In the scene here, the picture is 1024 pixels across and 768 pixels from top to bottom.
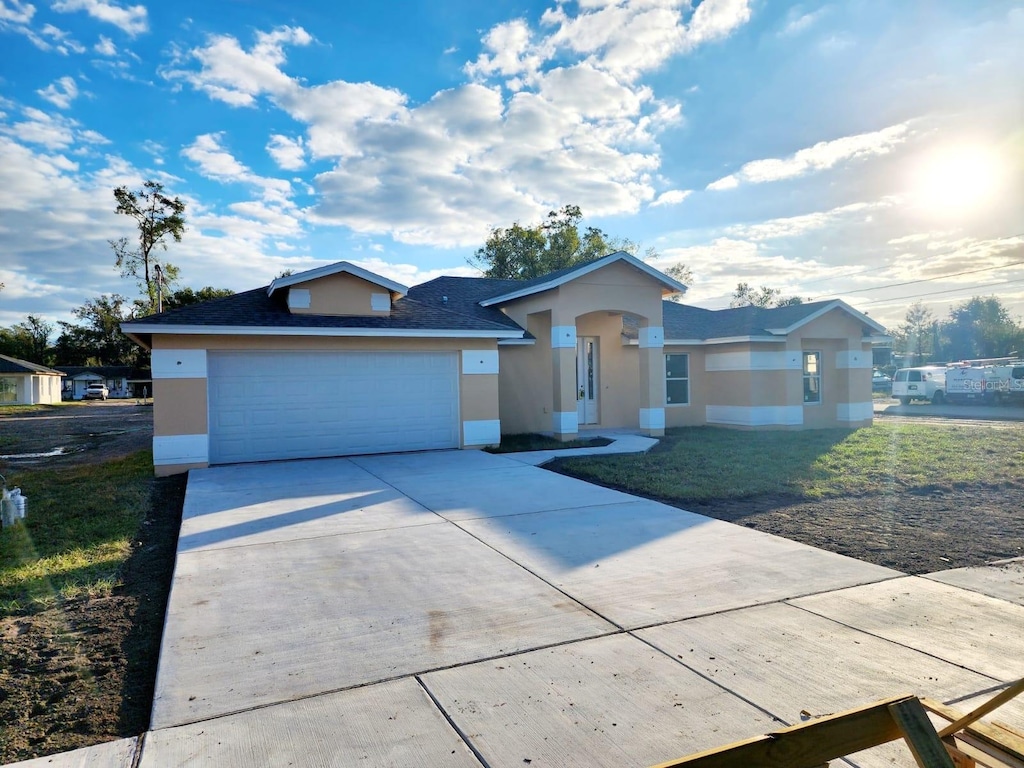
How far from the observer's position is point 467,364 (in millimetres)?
15172

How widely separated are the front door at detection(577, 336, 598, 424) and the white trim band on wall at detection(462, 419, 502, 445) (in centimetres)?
400

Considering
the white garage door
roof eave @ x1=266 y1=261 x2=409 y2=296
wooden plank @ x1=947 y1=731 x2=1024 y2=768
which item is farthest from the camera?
roof eave @ x1=266 y1=261 x2=409 y2=296

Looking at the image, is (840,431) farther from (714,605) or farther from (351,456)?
(714,605)

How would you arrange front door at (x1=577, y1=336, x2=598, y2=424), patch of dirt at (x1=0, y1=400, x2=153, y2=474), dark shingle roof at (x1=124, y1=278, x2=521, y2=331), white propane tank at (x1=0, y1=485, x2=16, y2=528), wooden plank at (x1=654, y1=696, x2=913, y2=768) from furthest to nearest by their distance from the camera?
1. front door at (x1=577, y1=336, x2=598, y2=424)
2. patch of dirt at (x1=0, y1=400, x2=153, y2=474)
3. dark shingle roof at (x1=124, y1=278, x2=521, y2=331)
4. white propane tank at (x1=0, y1=485, x2=16, y2=528)
5. wooden plank at (x1=654, y1=696, x2=913, y2=768)

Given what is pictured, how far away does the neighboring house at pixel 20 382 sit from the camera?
47281mm

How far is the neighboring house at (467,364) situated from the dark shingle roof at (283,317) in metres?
0.05

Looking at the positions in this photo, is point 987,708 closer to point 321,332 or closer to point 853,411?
point 321,332

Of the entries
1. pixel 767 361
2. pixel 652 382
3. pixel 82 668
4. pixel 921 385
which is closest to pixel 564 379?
pixel 652 382

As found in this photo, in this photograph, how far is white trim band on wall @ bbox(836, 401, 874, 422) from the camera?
20297 mm

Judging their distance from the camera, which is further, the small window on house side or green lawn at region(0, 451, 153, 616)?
the small window on house side

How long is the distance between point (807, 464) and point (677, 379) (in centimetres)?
785

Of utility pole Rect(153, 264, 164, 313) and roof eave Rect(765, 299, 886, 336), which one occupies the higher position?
utility pole Rect(153, 264, 164, 313)

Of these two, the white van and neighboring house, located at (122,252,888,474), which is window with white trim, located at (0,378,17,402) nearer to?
neighboring house, located at (122,252,888,474)

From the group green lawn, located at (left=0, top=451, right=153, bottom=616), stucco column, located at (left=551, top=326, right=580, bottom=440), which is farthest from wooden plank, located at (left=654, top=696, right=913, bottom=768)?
stucco column, located at (left=551, top=326, right=580, bottom=440)
